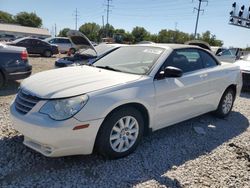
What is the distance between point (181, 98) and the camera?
4250mm

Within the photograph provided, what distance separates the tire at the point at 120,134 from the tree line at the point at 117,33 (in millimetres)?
70116

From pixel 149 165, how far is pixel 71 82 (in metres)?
1.48

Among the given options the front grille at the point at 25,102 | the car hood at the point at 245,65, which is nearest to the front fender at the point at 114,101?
the front grille at the point at 25,102

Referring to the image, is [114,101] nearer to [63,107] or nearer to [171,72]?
[63,107]

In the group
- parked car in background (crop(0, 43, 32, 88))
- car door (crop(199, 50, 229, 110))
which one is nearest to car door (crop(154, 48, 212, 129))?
car door (crop(199, 50, 229, 110))

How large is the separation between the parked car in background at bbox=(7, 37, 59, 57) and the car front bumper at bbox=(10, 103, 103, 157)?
17291 mm

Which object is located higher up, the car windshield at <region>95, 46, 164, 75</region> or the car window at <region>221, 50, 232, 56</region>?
the car windshield at <region>95, 46, 164, 75</region>

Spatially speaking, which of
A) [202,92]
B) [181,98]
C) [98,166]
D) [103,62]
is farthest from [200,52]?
[98,166]

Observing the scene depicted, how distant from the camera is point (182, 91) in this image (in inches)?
167

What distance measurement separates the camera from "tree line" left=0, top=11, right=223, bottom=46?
76312 mm

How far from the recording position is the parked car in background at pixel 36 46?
19234 millimetres

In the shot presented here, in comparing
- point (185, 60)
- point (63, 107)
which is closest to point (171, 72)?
point (185, 60)

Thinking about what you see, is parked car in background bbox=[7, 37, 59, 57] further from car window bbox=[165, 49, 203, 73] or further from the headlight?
the headlight

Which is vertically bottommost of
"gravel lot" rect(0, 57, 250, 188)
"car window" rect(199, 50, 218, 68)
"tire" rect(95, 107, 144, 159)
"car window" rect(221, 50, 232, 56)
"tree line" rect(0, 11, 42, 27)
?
"gravel lot" rect(0, 57, 250, 188)
